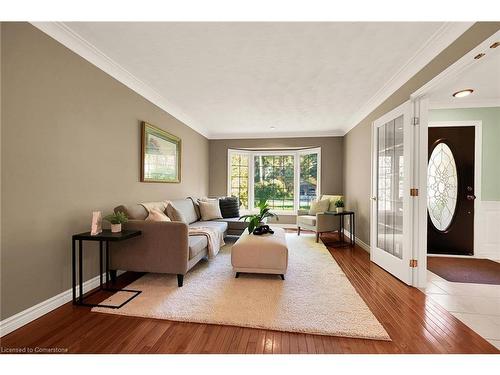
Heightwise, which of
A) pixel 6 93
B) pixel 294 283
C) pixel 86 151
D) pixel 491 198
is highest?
pixel 6 93

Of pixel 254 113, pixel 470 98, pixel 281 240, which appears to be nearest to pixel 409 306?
pixel 281 240

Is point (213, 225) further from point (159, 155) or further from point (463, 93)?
point (463, 93)

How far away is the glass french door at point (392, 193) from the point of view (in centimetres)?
253

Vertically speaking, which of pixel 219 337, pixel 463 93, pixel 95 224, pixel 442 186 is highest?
pixel 463 93

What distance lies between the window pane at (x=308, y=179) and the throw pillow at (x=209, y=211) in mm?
2616

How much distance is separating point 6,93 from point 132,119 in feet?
4.60

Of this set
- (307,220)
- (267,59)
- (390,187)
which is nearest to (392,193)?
(390,187)

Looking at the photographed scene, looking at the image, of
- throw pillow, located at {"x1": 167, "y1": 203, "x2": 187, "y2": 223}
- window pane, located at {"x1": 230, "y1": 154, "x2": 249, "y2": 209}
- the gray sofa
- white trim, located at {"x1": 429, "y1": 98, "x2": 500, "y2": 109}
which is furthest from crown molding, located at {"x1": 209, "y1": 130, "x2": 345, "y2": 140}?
the gray sofa

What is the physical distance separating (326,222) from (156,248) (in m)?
3.28

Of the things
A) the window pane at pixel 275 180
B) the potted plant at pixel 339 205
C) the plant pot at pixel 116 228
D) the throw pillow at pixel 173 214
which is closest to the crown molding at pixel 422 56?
the potted plant at pixel 339 205

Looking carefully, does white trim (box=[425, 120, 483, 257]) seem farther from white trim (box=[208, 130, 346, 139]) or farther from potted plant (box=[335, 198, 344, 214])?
white trim (box=[208, 130, 346, 139])

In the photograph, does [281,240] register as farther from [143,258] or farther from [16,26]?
[16,26]

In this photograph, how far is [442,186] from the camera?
3.65m

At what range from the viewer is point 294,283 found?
2.50 meters
